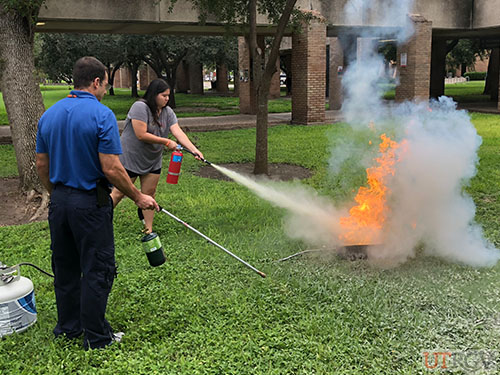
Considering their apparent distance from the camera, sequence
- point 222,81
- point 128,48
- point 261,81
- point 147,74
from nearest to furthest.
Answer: point 261,81 < point 128,48 < point 222,81 < point 147,74

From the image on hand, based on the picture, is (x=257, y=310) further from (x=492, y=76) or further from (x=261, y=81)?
(x=492, y=76)

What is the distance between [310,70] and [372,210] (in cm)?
1199

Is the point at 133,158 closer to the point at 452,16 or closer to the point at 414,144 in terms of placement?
the point at 414,144

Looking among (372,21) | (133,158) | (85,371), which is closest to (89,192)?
(85,371)

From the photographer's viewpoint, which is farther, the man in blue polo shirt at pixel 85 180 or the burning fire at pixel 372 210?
the burning fire at pixel 372 210

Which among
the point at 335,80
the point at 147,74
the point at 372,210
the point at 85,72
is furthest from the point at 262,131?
the point at 147,74

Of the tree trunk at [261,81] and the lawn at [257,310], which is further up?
the tree trunk at [261,81]

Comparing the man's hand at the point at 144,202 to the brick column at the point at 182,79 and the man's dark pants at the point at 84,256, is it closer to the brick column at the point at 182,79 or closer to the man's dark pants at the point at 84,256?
the man's dark pants at the point at 84,256

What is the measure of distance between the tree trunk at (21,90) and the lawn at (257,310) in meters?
1.81

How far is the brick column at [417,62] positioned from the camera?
18.0m

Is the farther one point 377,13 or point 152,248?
point 377,13

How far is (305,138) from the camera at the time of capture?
14281 mm

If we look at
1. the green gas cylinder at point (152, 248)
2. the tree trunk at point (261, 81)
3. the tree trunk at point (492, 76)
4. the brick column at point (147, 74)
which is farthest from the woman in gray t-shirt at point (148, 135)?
the brick column at point (147, 74)

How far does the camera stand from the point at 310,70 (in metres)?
16.7
